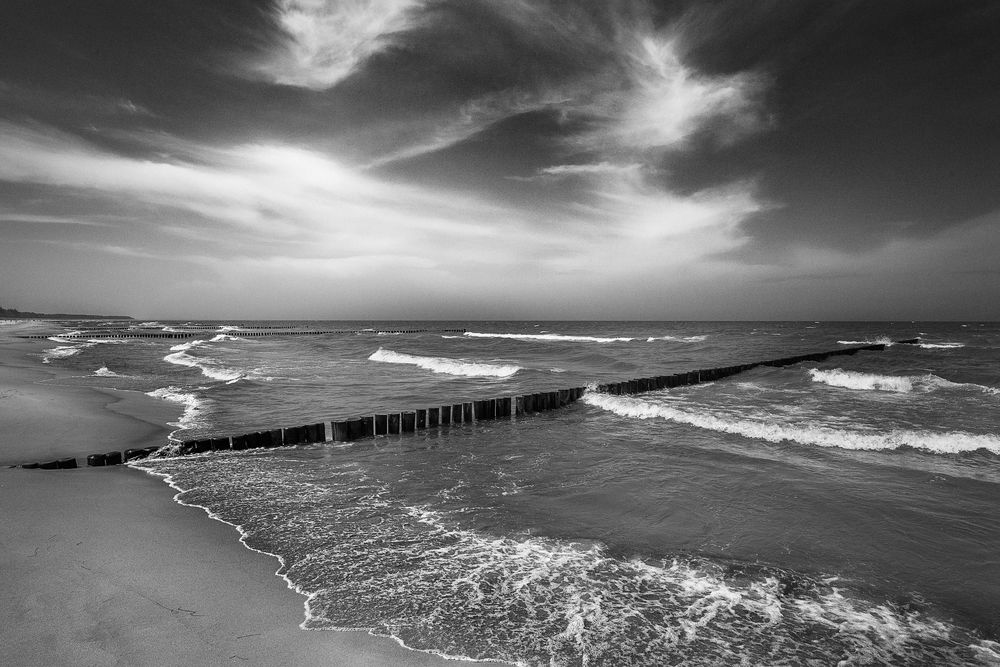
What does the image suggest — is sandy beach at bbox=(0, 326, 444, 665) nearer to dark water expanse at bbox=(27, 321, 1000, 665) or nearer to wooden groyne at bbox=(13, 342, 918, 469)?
dark water expanse at bbox=(27, 321, 1000, 665)

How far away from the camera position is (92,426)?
12852 mm

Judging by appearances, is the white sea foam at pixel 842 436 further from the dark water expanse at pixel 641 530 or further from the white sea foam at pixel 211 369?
the white sea foam at pixel 211 369

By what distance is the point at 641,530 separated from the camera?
7.02 m

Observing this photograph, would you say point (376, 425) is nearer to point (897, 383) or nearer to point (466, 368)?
point (466, 368)

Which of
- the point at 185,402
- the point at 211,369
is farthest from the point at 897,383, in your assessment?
the point at 211,369

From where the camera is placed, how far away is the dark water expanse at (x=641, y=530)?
15.2 feet

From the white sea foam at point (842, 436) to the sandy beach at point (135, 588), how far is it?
12040 mm

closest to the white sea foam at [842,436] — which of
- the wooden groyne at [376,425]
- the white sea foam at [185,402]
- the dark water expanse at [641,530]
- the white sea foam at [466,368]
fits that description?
the dark water expanse at [641,530]

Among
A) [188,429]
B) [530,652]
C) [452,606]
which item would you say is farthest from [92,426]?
[530,652]

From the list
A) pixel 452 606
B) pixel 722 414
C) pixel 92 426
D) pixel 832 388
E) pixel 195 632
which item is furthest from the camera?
pixel 832 388

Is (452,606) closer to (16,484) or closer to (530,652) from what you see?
(530,652)

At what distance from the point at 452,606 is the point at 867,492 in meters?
8.10

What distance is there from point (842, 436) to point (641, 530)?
8934 mm

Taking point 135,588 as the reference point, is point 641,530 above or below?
below
